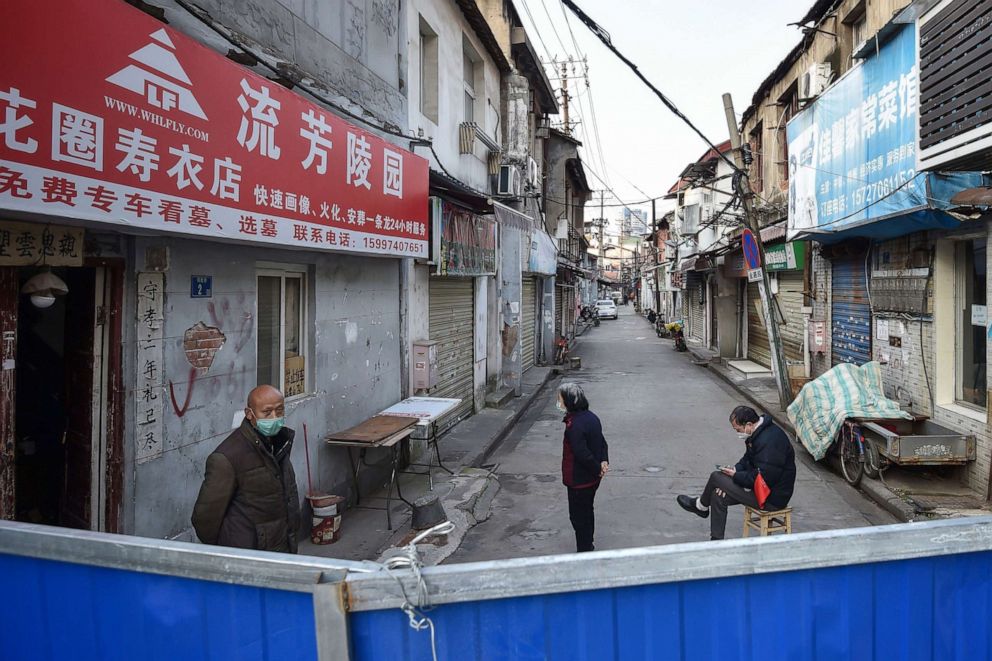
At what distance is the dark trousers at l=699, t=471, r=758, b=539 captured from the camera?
6023 mm

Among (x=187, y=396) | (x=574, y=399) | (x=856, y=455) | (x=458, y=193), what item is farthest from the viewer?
(x=458, y=193)

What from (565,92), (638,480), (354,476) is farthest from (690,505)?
Result: (565,92)

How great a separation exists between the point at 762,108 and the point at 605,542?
16.4m

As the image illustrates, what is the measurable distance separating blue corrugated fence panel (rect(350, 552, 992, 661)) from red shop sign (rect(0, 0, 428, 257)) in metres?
2.84

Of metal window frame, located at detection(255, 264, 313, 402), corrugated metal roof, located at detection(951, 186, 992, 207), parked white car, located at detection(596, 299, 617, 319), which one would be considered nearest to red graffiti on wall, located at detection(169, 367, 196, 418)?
metal window frame, located at detection(255, 264, 313, 402)

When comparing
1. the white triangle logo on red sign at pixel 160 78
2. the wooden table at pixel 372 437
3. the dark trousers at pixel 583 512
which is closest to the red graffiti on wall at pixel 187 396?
the white triangle logo on red sign at pixel 160 78

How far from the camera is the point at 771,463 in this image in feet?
19.0

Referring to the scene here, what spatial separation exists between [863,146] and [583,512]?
670 centimetres

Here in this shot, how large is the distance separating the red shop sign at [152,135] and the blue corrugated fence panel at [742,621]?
2835 millimetres

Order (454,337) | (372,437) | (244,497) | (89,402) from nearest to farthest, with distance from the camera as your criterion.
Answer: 1. (244,497)
2. (89,402)
3. (372,437)
4. (454,337)

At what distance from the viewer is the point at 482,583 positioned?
1935 mm

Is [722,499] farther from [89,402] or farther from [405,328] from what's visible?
[89,402]

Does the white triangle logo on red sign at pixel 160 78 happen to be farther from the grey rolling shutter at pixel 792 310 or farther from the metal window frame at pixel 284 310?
the grey rolling shutter at pixel 792 310

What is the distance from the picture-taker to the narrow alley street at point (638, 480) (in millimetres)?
7133
